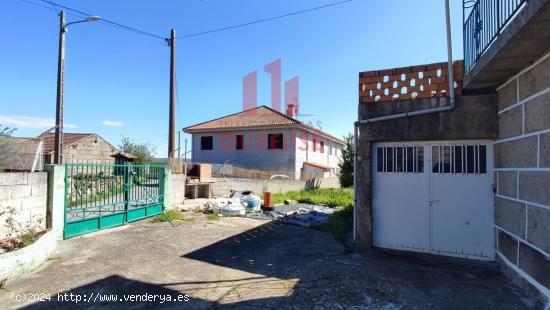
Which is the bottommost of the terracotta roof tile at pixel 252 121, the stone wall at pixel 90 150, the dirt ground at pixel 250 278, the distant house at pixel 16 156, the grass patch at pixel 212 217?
the dirt ground at pixel 250 278

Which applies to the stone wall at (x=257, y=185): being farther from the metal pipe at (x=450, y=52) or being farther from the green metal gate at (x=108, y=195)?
the metal pipe at (x=450, y=52)

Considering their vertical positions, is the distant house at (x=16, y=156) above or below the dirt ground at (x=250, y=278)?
above

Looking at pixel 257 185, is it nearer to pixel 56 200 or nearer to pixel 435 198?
pixel 56 200

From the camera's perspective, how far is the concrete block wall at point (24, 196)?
5.10 m

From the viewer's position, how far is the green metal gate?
6.87 m

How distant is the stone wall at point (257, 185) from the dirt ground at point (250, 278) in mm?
8114

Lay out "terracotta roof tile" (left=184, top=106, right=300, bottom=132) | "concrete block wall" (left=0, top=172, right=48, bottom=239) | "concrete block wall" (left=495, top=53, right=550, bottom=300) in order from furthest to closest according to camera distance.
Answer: "terracotta roof tile" (left=184, top=106, right=300, bottom=132) → "concrete block wall" (left=0, top=172, right=48, bottom=239) → "concrete block wall" (left=495, top=53, right=550, bottom=300)

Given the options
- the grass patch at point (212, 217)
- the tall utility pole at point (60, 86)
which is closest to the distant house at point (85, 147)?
the tall utility pole at point (60, 86)

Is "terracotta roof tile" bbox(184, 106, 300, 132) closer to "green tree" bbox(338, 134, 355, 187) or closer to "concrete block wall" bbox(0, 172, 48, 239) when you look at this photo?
"green tree" bbox(338, 134, 355, 187)

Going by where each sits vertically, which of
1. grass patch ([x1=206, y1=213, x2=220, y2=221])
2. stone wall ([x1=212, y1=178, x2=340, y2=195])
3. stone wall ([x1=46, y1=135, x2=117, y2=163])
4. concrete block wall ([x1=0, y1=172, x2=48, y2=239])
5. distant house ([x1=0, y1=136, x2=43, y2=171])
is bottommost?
grass patch ([x1=206, y1=213, x2=220, y2=221])

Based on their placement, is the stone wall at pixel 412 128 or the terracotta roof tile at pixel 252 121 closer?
the stone wall at pixel 412 128

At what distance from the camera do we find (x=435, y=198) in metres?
5.51

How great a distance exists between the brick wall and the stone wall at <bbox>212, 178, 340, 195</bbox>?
33.1 feet

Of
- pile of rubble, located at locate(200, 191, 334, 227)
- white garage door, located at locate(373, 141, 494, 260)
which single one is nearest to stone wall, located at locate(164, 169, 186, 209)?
pile of rubble, located at locate(200, 191, 334, 227)
